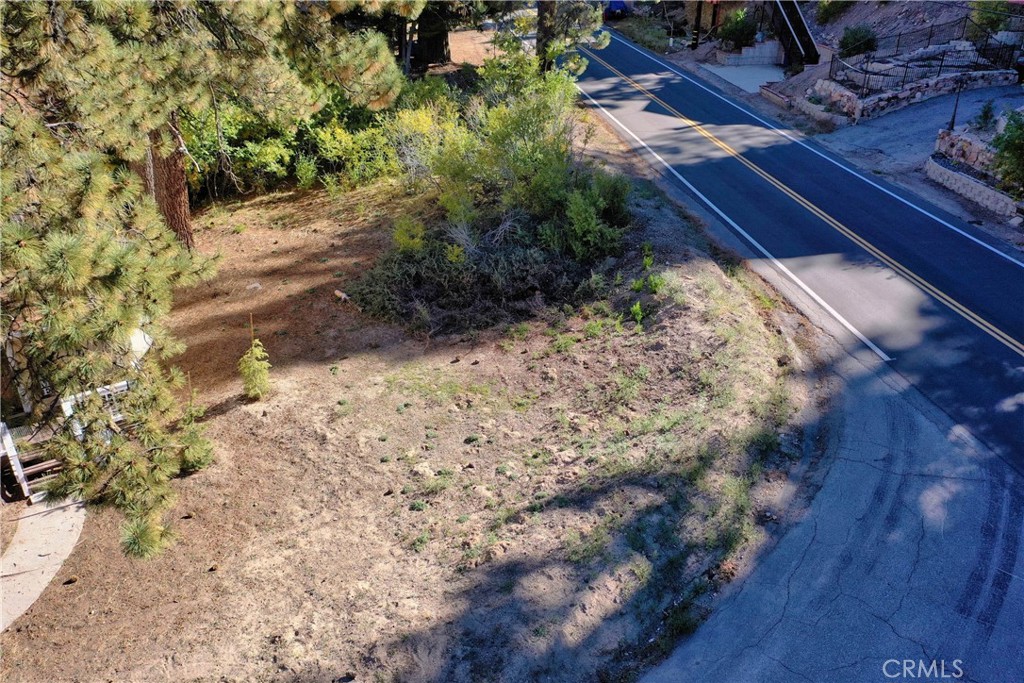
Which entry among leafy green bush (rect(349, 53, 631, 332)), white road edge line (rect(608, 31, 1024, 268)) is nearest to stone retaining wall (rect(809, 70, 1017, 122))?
white road edge line (rect(608, 31, 1024, 268))

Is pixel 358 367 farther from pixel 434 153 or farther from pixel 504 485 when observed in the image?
pixel 434 153

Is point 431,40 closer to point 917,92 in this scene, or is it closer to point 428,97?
point 428,97

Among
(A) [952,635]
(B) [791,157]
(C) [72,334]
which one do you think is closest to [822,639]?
(A) [952,635]

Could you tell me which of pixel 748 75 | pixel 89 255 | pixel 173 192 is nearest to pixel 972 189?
pixel 748 75

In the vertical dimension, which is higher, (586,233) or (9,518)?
(586,233)

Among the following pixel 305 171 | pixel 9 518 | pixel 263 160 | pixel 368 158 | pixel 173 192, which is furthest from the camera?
pixel 368 158
